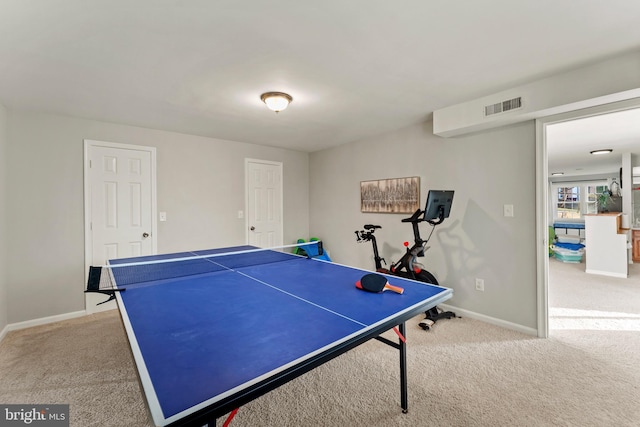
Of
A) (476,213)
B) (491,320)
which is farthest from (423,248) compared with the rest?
(491,320)

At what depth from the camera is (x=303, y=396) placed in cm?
193

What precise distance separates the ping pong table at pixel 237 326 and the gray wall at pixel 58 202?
72.9 inches

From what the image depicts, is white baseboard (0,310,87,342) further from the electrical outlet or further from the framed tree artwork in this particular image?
the electrical outlet

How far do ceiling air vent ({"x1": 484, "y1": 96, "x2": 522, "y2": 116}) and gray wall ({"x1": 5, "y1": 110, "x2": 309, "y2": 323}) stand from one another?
370cm

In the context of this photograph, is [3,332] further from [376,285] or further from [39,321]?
[376,285]

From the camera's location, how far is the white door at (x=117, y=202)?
134 inches

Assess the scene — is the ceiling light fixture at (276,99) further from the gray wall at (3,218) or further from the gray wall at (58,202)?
the gray wall at (3,218)

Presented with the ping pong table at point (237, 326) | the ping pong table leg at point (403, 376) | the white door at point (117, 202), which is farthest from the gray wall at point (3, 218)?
A: the ping pong table leg at point (403, 376)

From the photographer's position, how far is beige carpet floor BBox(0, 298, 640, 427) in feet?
5.67

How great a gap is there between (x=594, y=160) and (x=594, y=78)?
600 cm

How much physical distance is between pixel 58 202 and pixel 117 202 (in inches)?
21.5

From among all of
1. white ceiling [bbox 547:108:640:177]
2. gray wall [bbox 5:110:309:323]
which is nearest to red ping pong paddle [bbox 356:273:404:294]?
white ceiling [bbox 547:108:640:177]

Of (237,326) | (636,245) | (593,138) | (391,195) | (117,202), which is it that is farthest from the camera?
(636,245)

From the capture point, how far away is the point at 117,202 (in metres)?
3.56
